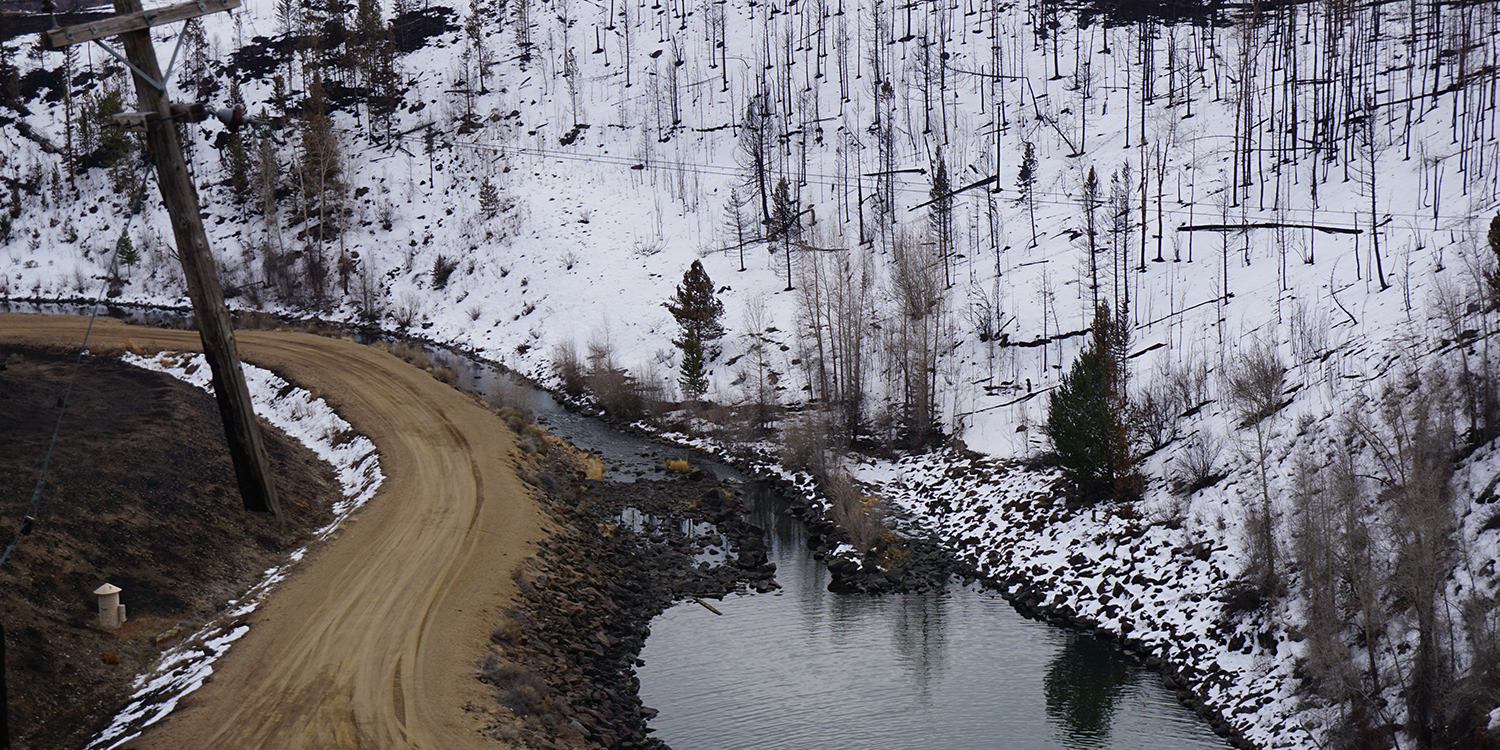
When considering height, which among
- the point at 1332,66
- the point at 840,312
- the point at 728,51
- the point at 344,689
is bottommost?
the point at 344,689

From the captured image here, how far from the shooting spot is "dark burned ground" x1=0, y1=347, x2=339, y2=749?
14.0 meters

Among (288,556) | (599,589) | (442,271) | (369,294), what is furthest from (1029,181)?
(288,556)

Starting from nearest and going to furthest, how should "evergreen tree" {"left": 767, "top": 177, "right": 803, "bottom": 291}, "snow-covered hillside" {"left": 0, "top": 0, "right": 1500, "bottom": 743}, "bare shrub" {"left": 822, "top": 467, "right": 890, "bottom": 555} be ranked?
"snow-covered hillside" {"left": 0, "top": 0, "right": 1500, "bottom": 743}
"bare shrub" {"left": 822, "top": 467, "right": 890, "bottom": 555}
"evergreen tree" {"left": 767, "top": 177, "right": 803, "bottom": 291}

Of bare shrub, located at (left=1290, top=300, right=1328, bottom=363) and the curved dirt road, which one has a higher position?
bare shrub, located at (left=1290, top=300, right=1328, bottom=363)

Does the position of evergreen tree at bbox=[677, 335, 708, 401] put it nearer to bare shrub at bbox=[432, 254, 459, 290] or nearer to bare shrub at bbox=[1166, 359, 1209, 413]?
bare shrub at bbox=[1166, 359, 1209, 413]

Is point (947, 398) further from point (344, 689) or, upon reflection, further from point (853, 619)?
point (344, 689)

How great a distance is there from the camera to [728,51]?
88312 millimetres

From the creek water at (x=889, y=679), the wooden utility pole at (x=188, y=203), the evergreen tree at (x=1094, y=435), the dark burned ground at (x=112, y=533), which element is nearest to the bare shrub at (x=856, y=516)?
the creek water at (x=889, y=679)

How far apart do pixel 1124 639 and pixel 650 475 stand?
18.8 metres

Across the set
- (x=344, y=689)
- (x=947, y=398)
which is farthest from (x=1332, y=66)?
(x=344, y=689)

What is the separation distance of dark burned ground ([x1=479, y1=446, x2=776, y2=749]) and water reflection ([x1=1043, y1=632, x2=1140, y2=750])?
847 cm

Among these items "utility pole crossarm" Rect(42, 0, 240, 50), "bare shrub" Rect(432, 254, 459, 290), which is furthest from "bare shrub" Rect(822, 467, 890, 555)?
"bare shrub" Rect(432, 254, 459, 290)

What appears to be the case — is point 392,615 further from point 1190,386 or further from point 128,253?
point 128,253

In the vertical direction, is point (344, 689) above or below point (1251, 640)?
above
